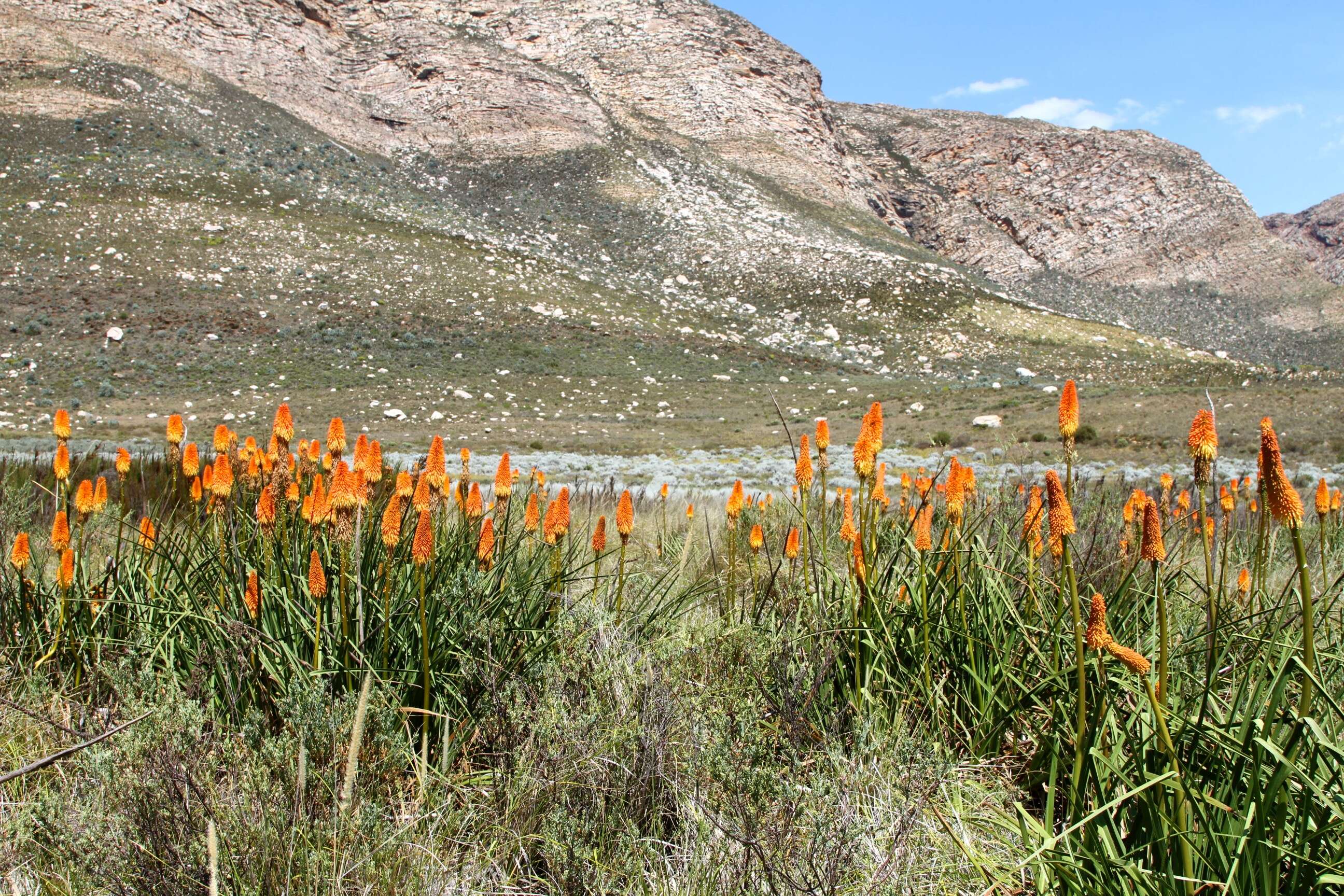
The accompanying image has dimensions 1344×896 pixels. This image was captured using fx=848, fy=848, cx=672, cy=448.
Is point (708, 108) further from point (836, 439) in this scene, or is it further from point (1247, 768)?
point (1247, 768)

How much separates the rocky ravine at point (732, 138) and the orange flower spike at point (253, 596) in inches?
1589

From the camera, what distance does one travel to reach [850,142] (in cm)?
7294

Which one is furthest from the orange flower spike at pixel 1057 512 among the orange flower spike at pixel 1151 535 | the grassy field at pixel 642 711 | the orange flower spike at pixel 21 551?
the orange flower spike at pixel 21 551

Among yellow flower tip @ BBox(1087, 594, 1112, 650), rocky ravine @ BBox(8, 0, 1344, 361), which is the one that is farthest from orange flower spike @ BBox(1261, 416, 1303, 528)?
rocky ravine @ BBox(8, 0, 1344, 361)

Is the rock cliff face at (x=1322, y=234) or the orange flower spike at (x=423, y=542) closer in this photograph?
the orange flower spike at (x=423, y=542)

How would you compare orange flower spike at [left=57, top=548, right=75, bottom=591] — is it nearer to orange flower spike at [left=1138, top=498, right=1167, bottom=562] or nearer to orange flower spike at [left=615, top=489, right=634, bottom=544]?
orange flower spike at [left=615, top=489, right=634, bottom=544]

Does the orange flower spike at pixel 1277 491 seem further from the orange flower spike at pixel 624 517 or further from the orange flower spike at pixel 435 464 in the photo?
the orange flower spike at pixel 435 464

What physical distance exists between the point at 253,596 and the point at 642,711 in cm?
113

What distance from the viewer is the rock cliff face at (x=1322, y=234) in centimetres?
10156

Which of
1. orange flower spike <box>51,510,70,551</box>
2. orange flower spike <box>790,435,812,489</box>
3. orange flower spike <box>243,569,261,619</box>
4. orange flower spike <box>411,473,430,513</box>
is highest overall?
orange flower spike <box>790,435,812,489</box>

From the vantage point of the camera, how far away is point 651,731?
2.12 meters

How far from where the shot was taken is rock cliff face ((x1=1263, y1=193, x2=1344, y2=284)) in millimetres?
101562

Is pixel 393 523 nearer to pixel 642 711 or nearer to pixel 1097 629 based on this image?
pixel 642 711

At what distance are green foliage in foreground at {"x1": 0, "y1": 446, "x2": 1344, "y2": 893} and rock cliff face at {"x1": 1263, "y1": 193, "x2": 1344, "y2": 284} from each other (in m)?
122
